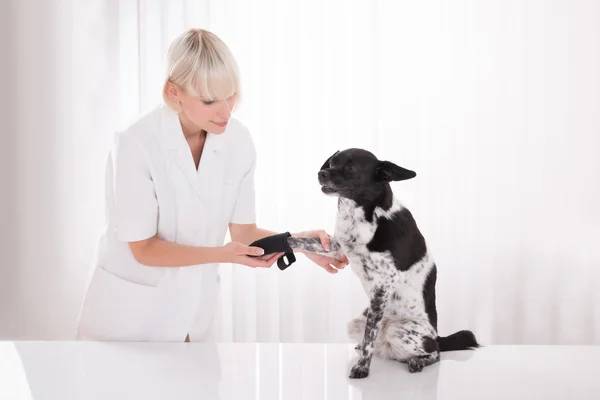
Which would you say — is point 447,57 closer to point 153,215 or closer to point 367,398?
point 153,215

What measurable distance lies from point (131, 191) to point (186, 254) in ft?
→ 0.72

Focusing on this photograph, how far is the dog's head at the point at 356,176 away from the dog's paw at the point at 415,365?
0.38 meters

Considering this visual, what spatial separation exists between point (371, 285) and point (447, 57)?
1.74 metres

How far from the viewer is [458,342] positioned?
5.11 ft

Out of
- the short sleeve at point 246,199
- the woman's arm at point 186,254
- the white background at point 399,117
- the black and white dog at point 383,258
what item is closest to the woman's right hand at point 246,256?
the woman's arm at point 186,254

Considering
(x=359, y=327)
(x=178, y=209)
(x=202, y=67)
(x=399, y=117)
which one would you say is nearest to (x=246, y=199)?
(x=178, y=209)

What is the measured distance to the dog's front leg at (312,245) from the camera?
1.49 metres

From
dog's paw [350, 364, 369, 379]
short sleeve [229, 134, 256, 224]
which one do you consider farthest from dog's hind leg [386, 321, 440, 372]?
short sleeve [229, 134, 256, 224]

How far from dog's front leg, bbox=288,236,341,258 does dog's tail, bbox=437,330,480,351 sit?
1.13 feet

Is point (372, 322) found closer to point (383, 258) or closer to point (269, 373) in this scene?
point (383, 258)

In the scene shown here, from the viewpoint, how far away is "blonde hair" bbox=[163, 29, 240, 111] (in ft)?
5.07

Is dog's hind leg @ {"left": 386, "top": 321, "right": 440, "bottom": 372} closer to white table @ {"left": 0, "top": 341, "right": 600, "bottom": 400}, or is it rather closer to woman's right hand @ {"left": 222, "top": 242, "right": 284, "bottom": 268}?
white table @ {"left": 0, "top": 341, "right": 600, "bottom": 400}

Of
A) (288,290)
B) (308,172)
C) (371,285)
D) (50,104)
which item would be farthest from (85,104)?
(371,285)

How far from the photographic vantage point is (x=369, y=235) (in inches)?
54.5
